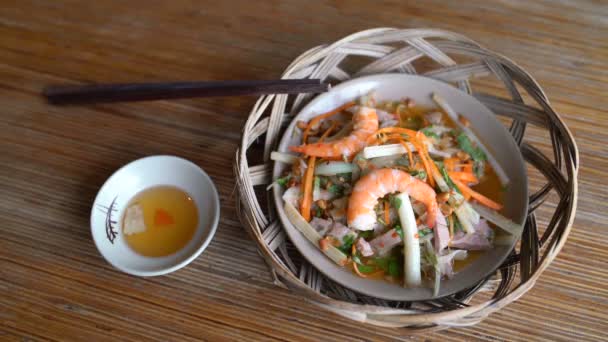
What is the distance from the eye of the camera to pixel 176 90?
151 cm

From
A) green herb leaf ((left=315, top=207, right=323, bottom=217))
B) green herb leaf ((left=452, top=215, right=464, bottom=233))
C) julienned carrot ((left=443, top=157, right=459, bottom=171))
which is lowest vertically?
green herb leaf ((left=315, top=207, right=323, bottom=217))

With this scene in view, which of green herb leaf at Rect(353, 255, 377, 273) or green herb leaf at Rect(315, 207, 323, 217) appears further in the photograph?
green herb leaf at Rect(315, 207, 323, 217)

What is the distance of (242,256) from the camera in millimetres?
1453

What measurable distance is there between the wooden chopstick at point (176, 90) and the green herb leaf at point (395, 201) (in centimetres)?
45

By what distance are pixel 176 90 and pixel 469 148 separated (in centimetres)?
107

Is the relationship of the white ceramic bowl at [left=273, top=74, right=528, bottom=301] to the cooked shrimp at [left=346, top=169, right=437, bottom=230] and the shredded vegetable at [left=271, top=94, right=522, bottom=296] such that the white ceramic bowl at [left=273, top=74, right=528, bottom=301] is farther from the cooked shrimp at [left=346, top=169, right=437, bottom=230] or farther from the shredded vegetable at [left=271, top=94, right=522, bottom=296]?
the cooked shrimp at [left=346, top=169, right=437, bottom=230]

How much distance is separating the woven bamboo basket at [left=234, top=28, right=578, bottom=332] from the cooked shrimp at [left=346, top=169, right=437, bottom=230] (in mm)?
226

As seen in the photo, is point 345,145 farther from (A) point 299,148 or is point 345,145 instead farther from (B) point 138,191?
(B) point 138,191

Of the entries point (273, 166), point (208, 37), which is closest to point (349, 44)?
point (273, 166)

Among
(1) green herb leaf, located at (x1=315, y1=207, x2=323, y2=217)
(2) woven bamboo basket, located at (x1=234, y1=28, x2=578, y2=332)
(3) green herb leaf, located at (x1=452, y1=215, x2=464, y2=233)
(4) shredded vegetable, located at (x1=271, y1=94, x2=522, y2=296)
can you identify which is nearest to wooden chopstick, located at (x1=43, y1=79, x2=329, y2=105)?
(2) woven bamboo basket, located at (x1=234, y1=28, x2=578, y2=332)

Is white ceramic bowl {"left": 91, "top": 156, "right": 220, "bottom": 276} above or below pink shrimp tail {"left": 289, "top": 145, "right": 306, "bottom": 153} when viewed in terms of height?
below

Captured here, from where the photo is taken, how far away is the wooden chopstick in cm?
142

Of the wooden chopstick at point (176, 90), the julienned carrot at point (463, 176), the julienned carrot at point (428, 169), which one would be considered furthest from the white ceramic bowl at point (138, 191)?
the julienned carrot at point (463, 176)

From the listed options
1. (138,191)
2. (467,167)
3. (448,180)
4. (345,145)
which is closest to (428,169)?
(448,180)
